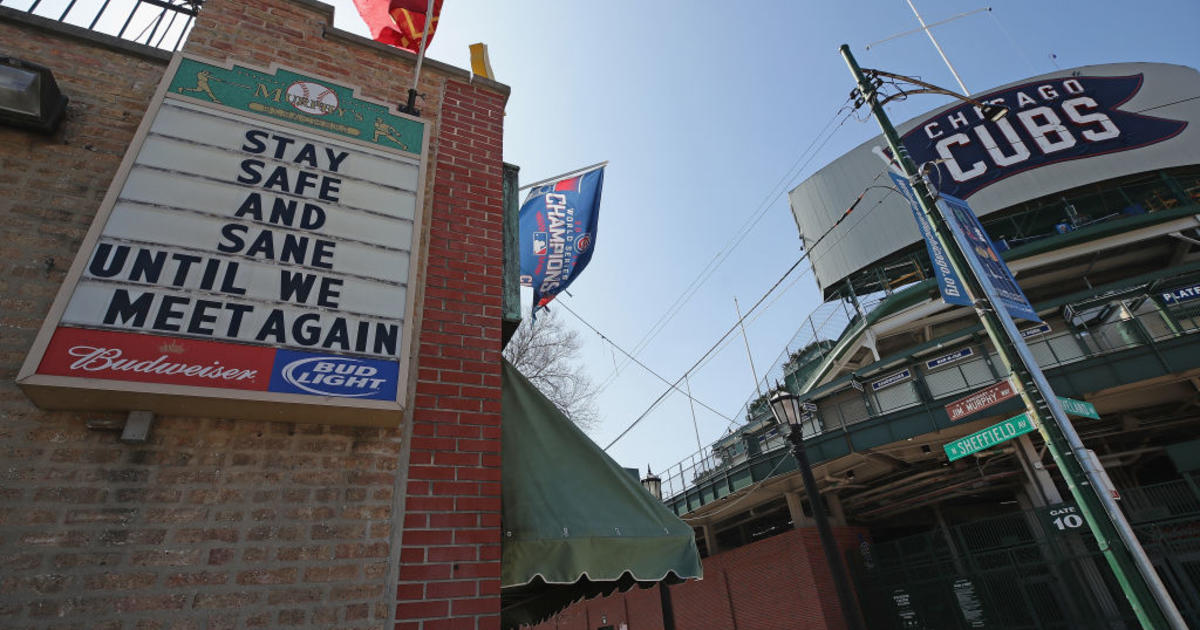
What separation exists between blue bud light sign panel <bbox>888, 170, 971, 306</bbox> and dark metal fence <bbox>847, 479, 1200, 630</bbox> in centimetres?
888

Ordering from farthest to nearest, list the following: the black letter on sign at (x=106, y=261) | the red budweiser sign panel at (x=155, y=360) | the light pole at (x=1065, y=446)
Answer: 1. the light pole at (x=1065, y=446)
2. the black letter on sign at (x=106, y=261)
3. the red budweiser sign panel at (x=155, y=360)

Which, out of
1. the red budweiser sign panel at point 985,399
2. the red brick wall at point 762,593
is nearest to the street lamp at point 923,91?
the red budweiser sign panel at point 985,399

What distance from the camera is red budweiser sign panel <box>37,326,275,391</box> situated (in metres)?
2.71

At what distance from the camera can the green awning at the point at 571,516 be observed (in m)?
3.44

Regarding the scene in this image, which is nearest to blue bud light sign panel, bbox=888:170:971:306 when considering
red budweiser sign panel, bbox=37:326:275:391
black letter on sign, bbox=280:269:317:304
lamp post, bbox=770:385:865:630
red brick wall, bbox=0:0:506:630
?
lamp post, bbox=770:385:865:630

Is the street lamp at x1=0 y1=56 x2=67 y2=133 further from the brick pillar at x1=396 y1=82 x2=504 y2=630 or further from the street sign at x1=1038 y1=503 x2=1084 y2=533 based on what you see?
the street sign at x1=1038 y1=503 x2=1084 y2=533

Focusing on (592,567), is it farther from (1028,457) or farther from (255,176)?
(1028,457)

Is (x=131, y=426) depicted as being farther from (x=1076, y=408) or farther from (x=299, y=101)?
(x=1076, y=408)

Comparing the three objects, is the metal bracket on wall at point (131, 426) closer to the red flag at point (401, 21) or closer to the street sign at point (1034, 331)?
the red flag at point (401, 21)

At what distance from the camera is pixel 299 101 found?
13.7 ft

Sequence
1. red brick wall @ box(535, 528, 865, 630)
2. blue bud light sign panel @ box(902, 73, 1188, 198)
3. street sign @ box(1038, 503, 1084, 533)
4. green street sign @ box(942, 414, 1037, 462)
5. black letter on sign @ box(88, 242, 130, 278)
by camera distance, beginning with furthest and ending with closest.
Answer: blue bud light sign panel @ box(902, 73, 1188, 198), red brick wall @ box(535, 528, 865, 630), street sign @ box(1038, 503, 1084, 533), green street sign @ box(942, 414, 1037, 462), black letter on sign @ box(88, 242, 130, 278)

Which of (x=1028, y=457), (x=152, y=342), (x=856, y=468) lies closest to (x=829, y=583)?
(x=856, y=468)

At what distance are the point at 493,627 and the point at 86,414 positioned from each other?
2.44 m

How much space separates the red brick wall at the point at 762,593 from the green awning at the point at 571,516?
14.5 m
